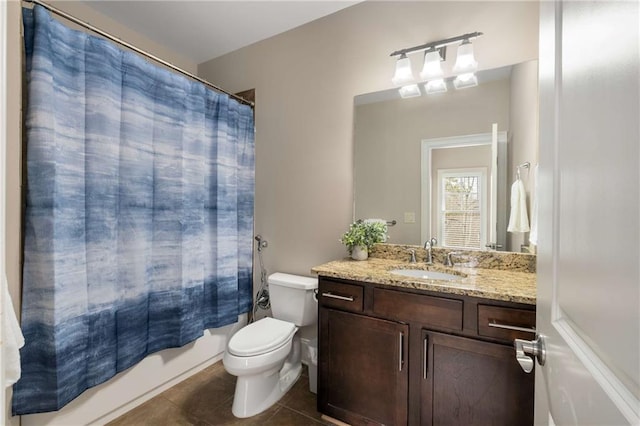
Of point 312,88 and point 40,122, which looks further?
point 312,88

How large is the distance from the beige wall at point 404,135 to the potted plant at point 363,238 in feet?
0.29

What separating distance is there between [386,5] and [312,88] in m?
0.72

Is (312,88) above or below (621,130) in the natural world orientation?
above

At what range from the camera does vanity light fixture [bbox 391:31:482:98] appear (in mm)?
1618

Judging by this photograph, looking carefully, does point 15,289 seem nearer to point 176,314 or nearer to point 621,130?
point 176,314

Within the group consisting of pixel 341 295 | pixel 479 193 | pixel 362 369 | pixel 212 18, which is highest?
pixel 212 18

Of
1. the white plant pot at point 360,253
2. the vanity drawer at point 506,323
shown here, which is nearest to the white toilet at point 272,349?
the white plant pot at point 360,253

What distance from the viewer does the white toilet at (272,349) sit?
1.60 metres

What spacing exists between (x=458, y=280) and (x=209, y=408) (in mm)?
1663

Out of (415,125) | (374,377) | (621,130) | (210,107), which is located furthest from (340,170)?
(621,130)

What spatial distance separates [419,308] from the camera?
4.34 feet

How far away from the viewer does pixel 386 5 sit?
1.88 metres

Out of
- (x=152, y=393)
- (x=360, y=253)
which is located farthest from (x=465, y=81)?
(x=152, y=393)

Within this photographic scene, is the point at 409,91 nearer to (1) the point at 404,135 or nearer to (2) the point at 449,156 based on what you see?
(1) the point at 404,135
